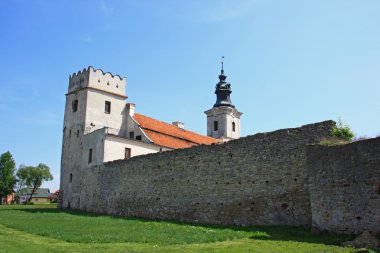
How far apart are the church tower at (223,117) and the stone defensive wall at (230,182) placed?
30.9m

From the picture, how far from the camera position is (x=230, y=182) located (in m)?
18.2

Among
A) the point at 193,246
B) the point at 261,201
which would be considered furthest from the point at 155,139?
the point at 193,246

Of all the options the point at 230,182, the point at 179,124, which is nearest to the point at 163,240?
the point at 230,182

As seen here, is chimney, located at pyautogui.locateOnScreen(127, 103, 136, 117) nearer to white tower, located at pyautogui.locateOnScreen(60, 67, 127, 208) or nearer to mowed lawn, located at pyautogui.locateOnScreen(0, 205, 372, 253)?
white tower, located at pyautogui.locateOnScreen(60, 67, 127, 208)

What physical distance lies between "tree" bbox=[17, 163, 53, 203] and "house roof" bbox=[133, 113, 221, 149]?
50631 millimetres

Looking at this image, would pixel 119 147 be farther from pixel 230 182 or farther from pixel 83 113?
pixel 230 182

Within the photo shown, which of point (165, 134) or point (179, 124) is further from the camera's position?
point (179, 124)

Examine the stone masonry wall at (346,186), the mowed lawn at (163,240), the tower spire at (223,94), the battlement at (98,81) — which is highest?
the tower spire at (223,94)

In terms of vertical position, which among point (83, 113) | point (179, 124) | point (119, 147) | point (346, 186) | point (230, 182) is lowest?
point (346, 186)

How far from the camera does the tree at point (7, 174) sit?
64688 mm

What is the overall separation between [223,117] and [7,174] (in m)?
41.3

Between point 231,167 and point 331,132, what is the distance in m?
5.20

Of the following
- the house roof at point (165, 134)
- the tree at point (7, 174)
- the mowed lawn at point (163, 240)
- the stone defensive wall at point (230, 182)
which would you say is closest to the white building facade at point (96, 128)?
the house roof at point (165, 134)

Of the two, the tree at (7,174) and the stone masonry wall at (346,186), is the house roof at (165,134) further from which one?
the tree at (7,174)
